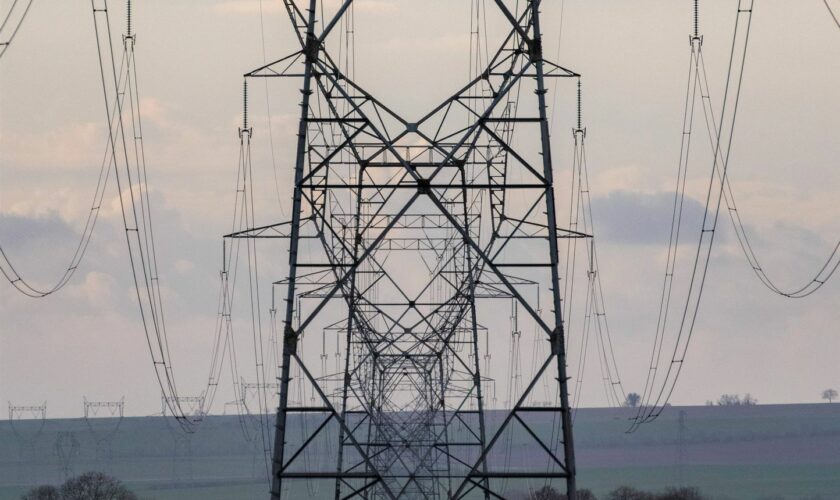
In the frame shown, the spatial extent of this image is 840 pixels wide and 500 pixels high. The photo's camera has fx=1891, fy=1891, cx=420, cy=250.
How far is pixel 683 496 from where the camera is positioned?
17462 cm

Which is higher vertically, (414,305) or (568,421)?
(414,305)

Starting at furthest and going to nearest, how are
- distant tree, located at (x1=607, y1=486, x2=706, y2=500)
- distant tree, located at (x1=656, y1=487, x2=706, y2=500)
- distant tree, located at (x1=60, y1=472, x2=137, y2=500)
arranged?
distant tree, located at (x1=656, y1=487, x2=706, y2=500), distant tree, located at (x1=607, y1=486, x2=706, y2=500), distant tree, located at (x1=60, y1=472, x2=137, y2=500)

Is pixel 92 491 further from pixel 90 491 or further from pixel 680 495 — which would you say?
pixel 680 495

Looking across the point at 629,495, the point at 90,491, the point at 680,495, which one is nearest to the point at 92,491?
the point at 90,491

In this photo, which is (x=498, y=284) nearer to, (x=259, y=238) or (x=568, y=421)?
(x=259, y=238)

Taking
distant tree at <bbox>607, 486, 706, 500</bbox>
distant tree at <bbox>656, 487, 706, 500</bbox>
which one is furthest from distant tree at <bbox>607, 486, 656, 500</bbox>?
distant tree at <bbox>656, 487, 706, 500</bbox>

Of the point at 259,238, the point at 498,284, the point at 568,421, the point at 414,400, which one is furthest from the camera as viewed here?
the point at 414,400

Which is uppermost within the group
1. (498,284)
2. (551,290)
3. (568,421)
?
(498,284)

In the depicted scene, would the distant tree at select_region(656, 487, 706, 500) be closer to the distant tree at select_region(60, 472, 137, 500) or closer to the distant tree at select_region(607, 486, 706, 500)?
the distant tree at select_region(607, 486, 706, 500)

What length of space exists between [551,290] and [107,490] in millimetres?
133648

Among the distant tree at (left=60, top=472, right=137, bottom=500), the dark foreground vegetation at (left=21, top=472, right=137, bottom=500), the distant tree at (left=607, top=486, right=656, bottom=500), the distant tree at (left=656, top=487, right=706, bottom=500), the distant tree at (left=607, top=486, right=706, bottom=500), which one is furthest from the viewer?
the distant tree at (left=656, top=487, right=706, bottom=500)

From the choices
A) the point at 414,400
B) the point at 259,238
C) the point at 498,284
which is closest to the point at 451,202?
the point at 498,284

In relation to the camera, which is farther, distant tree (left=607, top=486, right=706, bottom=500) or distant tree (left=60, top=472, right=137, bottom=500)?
distant tree (left=607, top=486, right=706, bottom=500)

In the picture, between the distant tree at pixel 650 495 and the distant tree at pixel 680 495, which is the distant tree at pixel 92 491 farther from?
the distant tree at pixel 680 495
